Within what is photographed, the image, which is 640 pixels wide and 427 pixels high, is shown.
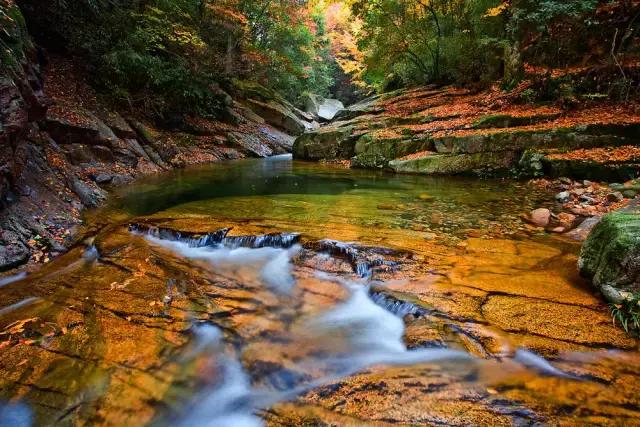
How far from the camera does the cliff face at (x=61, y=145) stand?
519 centimetres

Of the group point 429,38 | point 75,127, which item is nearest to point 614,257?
point 75,127

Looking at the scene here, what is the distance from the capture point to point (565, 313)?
3.53 metres

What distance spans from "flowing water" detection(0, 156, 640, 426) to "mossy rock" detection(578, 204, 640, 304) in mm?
211

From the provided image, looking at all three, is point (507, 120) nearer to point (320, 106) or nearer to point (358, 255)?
point (358, 255)

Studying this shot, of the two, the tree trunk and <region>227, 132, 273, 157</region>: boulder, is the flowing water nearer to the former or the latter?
the tree trunk

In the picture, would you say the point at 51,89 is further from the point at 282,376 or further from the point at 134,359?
the point at 282,376

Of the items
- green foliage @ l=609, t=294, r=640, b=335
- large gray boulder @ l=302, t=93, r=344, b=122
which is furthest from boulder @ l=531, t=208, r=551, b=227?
large gray boulder @ l=302, t=93, r=344, b=122

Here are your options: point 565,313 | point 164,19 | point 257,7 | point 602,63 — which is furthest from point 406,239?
point 257,7

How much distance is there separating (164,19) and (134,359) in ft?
47.2

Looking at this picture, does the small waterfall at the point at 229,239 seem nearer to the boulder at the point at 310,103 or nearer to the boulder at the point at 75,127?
the boulder at the point at 75,127

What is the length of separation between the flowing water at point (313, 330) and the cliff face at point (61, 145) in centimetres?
67

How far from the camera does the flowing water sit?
8.82ft

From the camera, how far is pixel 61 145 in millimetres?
9250

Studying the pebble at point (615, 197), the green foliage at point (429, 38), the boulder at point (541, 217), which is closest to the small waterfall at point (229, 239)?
the boulder at point (541, 217)
